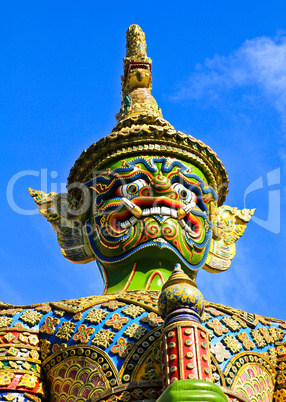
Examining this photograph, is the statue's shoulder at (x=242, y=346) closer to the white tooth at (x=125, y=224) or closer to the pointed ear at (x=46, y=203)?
the white tooth at (x=125, y=224)

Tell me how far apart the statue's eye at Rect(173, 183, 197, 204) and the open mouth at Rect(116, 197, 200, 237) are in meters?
0.10

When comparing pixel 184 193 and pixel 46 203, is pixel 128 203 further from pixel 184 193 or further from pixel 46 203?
pixel 46 203

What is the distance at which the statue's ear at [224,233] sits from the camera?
8039mm

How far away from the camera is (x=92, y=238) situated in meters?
7.74

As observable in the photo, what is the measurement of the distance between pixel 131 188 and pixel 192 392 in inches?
125

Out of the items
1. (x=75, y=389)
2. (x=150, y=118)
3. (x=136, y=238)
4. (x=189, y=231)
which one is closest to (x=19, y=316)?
(x=75, y=389)

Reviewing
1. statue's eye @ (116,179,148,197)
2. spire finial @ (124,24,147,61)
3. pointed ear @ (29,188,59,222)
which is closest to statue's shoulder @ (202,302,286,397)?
statue's eye @ (116,179,148,197)

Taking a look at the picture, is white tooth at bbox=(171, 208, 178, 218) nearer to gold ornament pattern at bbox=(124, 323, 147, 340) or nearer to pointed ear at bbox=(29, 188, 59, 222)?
pointed ear at bbox=(29, 188, 59, 222)

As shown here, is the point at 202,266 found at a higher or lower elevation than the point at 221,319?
higher

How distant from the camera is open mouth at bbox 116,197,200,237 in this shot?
735 cm

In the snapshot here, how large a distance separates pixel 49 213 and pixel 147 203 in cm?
133

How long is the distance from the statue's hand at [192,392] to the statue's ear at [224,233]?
3.26 meters

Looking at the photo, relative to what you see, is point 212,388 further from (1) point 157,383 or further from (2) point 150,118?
(2) point 150,118

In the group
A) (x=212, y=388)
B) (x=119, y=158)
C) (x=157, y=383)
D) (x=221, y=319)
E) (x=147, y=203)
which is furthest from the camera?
A: (x=119, y=158)
